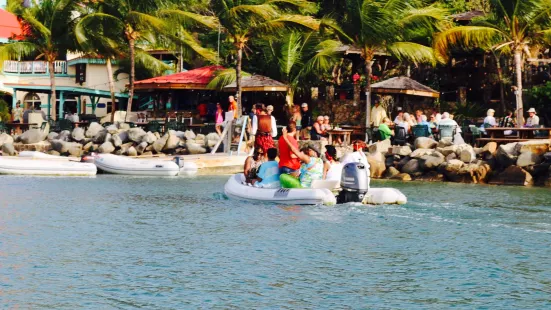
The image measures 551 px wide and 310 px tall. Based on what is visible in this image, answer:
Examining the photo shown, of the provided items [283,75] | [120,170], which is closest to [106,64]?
[283,75]

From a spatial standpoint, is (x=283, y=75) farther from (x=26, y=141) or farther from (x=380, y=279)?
(x=380, y=279)

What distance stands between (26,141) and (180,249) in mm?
24618

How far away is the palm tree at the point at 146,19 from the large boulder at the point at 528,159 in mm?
17042

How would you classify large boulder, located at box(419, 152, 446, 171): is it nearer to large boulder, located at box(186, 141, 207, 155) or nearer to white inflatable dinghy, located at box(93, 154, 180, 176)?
white inflatable dinghy, located at box(93, 154, 180, 176)

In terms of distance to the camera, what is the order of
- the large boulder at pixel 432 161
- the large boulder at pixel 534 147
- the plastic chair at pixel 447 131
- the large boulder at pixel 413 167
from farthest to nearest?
the plastic chair at pixel 447 131 < the large boulder at pixel 413 167 < the large boulder at pixel 432 161 < the large boulder at pixel 534 147

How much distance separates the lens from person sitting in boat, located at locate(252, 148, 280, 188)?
72.7 ft

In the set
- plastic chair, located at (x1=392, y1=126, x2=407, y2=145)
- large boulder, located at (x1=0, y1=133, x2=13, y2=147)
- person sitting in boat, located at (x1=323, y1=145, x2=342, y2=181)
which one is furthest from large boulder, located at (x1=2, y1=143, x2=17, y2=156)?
person sitting in boat, located at (x1=323, y1=145, x2=342, y2=181)

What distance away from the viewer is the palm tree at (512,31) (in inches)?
1388

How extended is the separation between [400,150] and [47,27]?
2090cm

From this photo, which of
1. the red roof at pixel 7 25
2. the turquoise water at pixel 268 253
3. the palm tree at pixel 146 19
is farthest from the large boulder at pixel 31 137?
the red roof at pixel 7 25

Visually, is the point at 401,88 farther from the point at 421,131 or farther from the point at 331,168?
the point at 331,168

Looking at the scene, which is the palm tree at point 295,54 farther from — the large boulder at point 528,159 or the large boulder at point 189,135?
the large boulder at point 528,159

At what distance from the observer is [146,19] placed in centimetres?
4269

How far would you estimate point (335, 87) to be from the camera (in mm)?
45688
